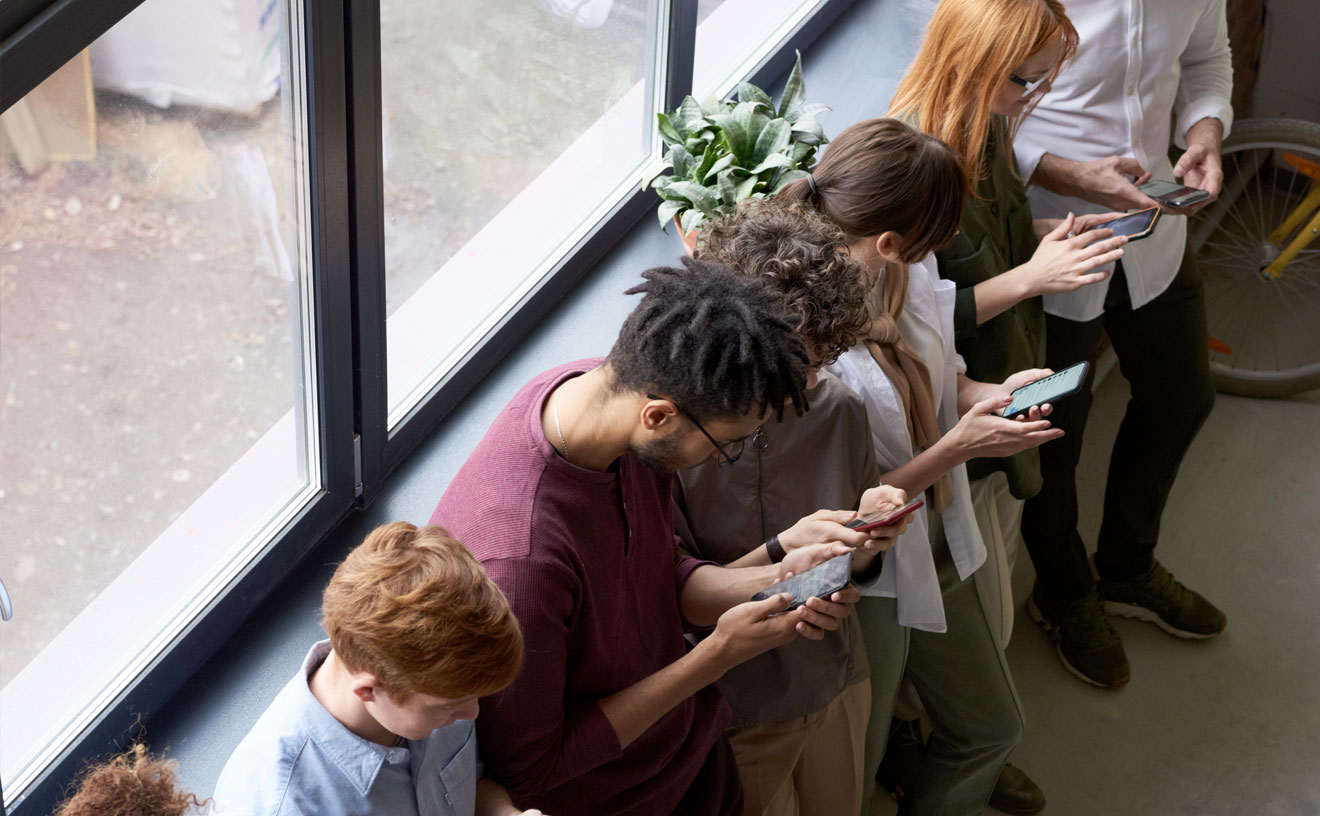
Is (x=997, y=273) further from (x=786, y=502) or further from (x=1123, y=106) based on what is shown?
(x=786, y=502)

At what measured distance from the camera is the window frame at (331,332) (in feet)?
5.64

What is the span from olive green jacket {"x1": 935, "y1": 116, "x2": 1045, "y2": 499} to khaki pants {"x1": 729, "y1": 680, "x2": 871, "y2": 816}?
2.45 ft

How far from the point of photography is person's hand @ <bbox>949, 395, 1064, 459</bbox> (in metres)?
2.19

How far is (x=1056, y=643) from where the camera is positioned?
3.73 metres

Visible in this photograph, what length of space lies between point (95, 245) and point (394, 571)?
0.71 meters

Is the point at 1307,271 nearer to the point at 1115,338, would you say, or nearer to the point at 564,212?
the point at 1115,338

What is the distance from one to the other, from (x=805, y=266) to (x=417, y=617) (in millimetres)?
815

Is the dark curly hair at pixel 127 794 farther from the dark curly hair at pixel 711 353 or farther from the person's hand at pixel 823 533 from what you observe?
the person's hand at pixel 823 533

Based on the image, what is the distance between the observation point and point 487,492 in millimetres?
1595

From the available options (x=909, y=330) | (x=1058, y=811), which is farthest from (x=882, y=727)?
(x=1058, y=811)

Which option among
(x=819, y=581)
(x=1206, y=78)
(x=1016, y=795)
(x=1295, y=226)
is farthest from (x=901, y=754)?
(x=1295, y=226)

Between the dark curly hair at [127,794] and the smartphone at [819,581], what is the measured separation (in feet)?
2.82

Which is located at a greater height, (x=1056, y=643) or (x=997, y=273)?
(x=997, y=273)

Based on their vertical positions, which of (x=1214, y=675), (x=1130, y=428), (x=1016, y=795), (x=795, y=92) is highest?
(x=795, y=92)
